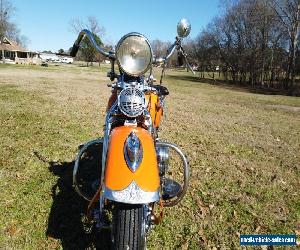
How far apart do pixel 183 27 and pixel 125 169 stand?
1.77 meters

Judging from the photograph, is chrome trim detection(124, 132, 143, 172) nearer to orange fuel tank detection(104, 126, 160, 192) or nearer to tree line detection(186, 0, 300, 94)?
orange fuel tank detection(104, 126, 160, 192)

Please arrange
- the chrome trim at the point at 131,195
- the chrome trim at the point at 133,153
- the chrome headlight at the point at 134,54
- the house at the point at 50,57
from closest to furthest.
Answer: the chrome trim at the point at 131,195 → the chrome trim at the point at 133,153 → the chrome headlight at the point at 134,54 → the house at the point at 50,57

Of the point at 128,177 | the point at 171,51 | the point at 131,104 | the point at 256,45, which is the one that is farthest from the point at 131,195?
the point at 256,45

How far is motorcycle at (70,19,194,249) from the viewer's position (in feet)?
9.00

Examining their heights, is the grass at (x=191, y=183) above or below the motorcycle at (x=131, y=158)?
below

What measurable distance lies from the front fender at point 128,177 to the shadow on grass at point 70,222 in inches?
47.7

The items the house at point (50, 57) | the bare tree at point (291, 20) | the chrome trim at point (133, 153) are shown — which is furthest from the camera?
the house at point (50, 57)

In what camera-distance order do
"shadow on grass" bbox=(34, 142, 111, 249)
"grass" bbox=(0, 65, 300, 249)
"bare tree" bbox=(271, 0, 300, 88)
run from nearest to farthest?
"shadow on grass" bbox=(34, 142, 111, 249), "grass" bbox=(0, 65, 300, 249), "bare tree" bbox=(271, 0, 300, 88)

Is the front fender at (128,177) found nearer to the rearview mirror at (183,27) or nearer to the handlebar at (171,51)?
the handlebar at (171,51)

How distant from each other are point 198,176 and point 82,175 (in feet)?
6.02

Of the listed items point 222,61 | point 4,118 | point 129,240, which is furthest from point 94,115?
point 222,61

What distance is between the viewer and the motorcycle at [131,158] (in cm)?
274

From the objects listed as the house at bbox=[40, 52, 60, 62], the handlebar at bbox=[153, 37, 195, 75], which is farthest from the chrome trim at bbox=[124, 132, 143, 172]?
the house at bbox=[40, 52, 60, 62]

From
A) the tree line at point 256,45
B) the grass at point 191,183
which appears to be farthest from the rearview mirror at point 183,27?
the tree line at point 256,45
